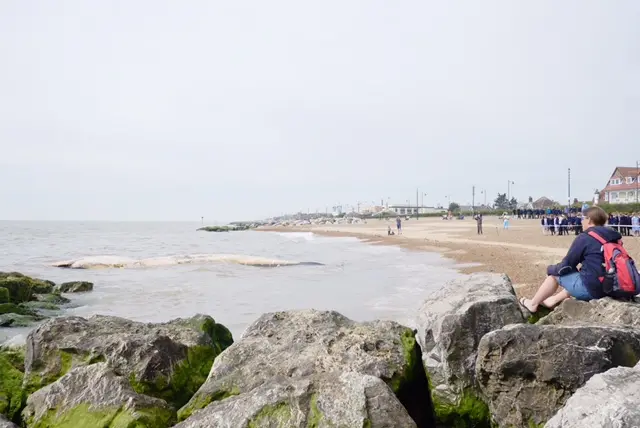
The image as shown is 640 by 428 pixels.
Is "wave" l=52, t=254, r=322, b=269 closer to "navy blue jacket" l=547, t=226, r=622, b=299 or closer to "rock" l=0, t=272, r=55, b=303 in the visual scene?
"rock" l=0, t=272, r=55, b=303

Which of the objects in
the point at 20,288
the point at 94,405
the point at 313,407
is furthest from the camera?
the point at 20,288

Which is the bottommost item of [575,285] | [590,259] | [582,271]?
[575,285]

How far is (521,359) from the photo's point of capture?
13.9 ft

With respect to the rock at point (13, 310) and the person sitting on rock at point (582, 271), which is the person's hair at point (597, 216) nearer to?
the person sitting on rock at point (582, 271)

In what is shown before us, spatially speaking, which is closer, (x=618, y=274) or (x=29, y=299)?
(x=618, y=274)

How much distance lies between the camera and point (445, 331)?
527cm

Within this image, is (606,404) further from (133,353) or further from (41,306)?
(41,306)

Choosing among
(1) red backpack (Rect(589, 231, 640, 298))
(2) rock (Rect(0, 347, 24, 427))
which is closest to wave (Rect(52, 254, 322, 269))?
(2) rock (Rect(0, 347, 24, 427))

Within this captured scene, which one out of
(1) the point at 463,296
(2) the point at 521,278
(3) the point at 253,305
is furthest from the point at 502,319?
(2) the point at 521,278

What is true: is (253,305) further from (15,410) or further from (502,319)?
(502,319)

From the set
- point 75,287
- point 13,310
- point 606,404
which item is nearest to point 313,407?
point 606,404

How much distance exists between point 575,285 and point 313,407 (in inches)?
142

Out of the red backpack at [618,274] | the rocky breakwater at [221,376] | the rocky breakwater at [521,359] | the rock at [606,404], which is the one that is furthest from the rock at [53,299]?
the rock at [606,404]

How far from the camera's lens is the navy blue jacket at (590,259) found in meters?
5.62
